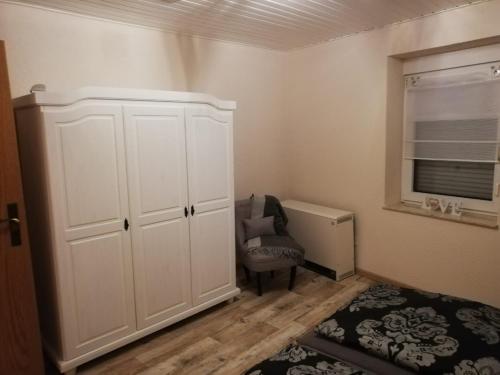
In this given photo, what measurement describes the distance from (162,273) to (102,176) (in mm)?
825

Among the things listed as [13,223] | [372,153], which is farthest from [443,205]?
[13,223]

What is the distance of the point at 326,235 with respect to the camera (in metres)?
3.61

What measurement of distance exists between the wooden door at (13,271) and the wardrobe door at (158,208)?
0.63 metres

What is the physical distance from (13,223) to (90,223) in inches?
15.9

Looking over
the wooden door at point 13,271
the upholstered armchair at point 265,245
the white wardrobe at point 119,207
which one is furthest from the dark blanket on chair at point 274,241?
the wooden door at point 13,271

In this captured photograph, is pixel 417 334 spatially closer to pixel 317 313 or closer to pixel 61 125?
pixel 317 313

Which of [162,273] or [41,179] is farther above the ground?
[41,179]

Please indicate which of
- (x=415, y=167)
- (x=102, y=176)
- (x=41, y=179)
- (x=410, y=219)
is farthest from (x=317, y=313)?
(x=41, y=179)

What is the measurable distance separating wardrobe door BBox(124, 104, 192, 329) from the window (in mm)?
2172

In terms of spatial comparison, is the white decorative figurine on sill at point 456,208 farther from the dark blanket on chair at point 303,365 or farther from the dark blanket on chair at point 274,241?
the dark blanket on chair at point 303,365

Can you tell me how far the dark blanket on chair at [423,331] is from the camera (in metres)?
1.53

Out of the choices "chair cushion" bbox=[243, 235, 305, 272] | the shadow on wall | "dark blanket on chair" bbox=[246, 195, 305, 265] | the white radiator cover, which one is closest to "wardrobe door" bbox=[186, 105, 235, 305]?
"chair cushion" bbox=[243, 235, 305, 272]

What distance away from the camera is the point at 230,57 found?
365 centimetres

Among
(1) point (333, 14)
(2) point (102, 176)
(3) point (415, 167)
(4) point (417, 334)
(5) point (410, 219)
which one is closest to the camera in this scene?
(4) point (417, 334)
